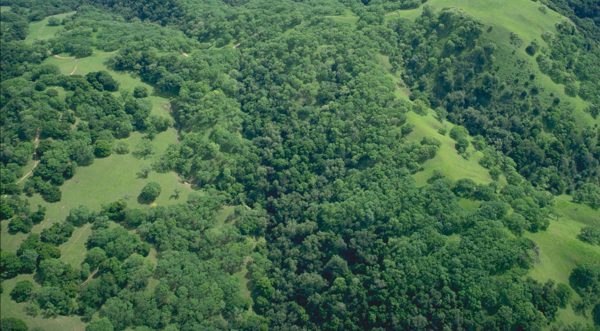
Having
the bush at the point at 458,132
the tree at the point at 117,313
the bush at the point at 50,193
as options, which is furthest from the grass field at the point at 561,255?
the bush at the point at 50,193

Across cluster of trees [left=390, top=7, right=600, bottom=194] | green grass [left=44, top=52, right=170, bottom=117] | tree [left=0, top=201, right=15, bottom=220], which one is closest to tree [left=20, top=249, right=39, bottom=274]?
tree [left=0, top=201, right=15, bottom=220]

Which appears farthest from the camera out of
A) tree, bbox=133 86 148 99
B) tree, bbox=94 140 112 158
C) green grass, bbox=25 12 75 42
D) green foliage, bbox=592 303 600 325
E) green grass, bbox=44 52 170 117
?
green grass, bbox=25 12 75 42

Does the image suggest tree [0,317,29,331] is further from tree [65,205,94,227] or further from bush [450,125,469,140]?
bush [450,125,469,140]

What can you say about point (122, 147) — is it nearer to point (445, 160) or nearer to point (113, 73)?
point (113, 73)

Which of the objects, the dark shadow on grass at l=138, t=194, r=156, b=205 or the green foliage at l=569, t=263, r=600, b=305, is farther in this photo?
the dark shadow on grass at l=138, t=194, r=156, b=205

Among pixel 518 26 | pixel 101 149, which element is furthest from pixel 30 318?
pixel 518 26

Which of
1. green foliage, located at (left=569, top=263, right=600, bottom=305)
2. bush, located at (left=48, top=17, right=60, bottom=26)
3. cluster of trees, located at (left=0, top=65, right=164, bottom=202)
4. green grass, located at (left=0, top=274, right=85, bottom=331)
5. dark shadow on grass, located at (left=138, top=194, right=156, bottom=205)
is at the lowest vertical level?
green grass, located at (left=0, top=274, right=85, bottom=331)

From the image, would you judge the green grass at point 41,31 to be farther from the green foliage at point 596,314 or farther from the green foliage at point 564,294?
the green foliage at point 596,314
